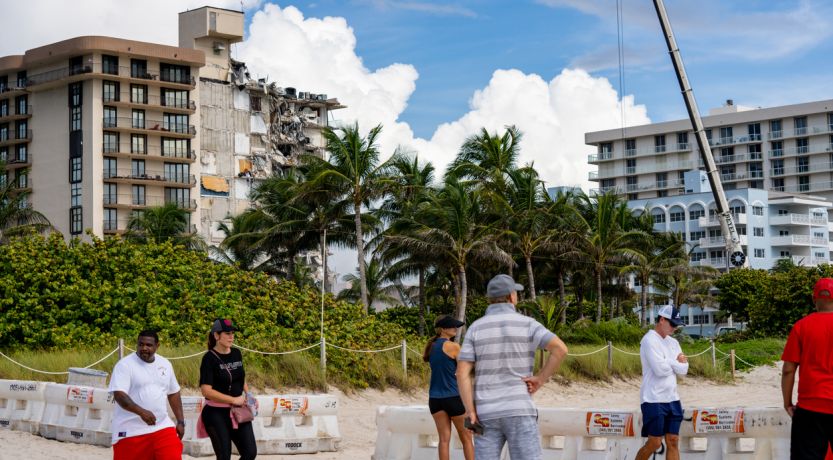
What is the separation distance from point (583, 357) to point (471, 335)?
23.7 metres

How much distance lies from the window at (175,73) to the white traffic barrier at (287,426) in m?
72.6

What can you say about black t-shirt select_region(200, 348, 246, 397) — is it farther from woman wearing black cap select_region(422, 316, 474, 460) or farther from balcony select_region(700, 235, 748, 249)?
balcony select_region(700, 235, 748, 249)

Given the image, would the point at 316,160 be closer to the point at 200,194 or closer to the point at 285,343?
the point at 285,343

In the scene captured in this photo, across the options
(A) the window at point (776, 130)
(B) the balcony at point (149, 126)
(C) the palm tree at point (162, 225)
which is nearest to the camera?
(C) the palm tree at point (162, 225)

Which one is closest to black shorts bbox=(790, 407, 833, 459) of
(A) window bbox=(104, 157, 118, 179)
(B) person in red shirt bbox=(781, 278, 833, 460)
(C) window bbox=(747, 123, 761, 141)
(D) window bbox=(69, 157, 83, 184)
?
(B) person in red shirt bbox=(781, 278, 833, 460)

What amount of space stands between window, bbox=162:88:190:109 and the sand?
193ft

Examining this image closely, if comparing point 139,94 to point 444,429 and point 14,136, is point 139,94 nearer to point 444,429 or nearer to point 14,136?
point 14,136

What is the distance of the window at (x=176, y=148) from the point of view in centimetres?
8506

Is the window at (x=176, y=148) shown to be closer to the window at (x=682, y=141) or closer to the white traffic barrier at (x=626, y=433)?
the window at (x=682, y=141)

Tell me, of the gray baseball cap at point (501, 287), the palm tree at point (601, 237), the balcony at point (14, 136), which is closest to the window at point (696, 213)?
the palm tree at point (601, 237)

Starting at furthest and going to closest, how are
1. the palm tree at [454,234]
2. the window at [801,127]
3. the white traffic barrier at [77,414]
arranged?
the window at [801,127]
the palm tree at [454,234]
the white traffic barrier at [77,414]

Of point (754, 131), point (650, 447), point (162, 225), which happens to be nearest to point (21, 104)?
point (162, 225)

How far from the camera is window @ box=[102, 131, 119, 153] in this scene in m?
82.2

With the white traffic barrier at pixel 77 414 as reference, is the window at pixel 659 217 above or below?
above
